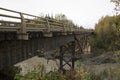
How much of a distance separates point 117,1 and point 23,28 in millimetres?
4626

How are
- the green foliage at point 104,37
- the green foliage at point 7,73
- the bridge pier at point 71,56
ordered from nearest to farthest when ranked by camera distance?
1. the green foliage at point 7,73
2. the bridge pier at point 71,56
3. the green foliage at point 104,37

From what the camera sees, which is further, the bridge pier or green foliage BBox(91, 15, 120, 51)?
green foliage BBox(91, 15, 120, 51)

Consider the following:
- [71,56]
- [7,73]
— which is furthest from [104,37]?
[7,73]

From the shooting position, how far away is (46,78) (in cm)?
1756

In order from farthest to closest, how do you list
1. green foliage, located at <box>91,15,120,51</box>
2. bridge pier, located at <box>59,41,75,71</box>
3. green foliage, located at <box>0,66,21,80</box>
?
green foliage, located at <box>91,15,120,51</box> < bridge pier, located at <box>59,41,75,71</box> < green foliage, located at <box>0,66,21,80</box>

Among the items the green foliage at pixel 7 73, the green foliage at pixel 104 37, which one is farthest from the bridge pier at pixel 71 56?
the green foliage at pixel 104 37

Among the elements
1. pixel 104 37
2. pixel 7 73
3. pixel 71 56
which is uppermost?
pixel 104 37

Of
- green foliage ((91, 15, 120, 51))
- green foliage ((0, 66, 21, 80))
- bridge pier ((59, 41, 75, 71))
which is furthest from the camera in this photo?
green foliage ((91, 15, 120, 51))

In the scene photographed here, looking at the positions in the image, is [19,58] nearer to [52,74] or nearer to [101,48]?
[52,74]

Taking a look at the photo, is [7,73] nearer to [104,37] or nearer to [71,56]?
[71,56]

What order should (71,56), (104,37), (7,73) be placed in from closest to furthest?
(7,73), (71,56), (104,37)

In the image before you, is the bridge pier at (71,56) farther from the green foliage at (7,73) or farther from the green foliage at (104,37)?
the green foliage at (104,37)

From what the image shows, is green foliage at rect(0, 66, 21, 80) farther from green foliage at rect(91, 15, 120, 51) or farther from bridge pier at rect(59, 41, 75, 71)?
green foliage at rect(91, 15, 120, 51)

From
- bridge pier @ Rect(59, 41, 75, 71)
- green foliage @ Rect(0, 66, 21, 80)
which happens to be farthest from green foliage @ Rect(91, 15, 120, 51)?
green foliage @ Rect(0, 66, 21, 80)
